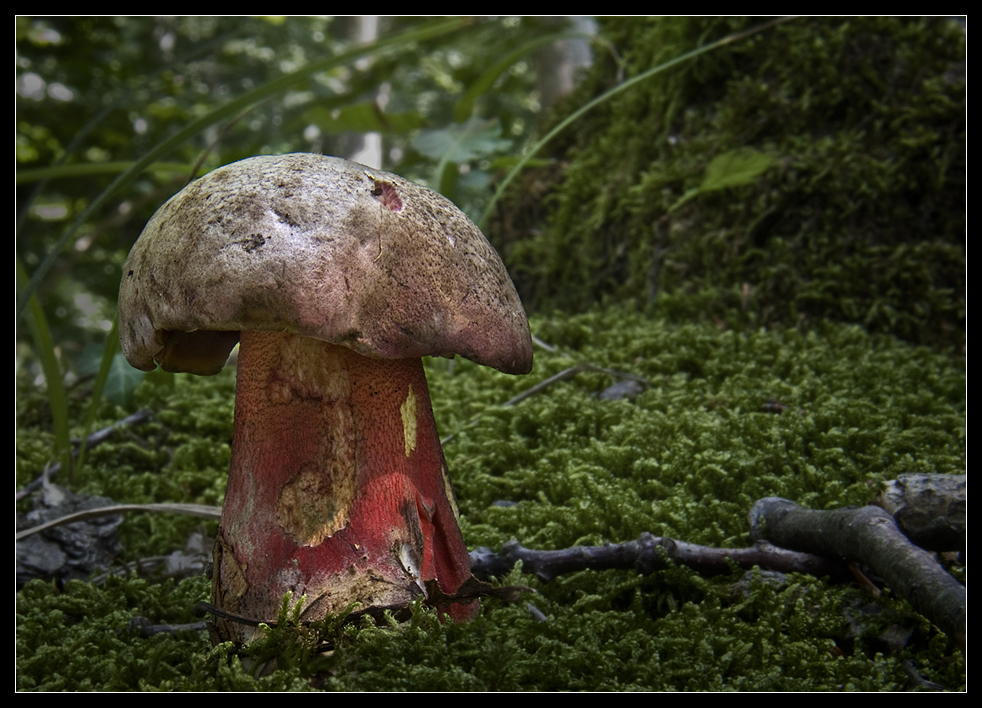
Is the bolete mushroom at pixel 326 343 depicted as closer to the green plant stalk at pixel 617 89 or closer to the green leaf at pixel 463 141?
the green plant stalk at pixel 617 89

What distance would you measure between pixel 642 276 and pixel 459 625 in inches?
75.5

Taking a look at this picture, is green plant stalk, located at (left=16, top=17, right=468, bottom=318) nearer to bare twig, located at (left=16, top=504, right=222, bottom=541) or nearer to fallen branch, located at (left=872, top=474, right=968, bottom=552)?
bare twig, located at (left=16, top=504, right=222, bottom=541)

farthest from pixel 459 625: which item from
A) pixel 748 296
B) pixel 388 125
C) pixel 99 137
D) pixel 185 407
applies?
pixel 99 137

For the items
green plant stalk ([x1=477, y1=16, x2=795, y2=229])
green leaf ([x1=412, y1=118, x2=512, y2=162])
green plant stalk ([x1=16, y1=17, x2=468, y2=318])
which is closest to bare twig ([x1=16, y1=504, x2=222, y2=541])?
green plant stalk ([x1=16, y1=17, x2=468, y2=318])

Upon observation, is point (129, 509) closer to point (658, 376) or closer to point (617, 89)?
point (658, 376)

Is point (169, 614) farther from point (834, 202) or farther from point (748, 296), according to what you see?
point (834, 202)

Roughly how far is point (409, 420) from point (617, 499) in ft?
1.90

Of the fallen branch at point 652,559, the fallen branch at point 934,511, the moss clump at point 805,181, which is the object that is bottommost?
the fallen branch at point 652,559

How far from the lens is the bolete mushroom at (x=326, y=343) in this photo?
103 cm

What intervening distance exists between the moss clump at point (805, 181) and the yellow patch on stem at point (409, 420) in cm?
161

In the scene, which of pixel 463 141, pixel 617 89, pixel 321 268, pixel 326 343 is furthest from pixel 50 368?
pixel 617 89

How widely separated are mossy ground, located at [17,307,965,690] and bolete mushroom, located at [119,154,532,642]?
0.37ft

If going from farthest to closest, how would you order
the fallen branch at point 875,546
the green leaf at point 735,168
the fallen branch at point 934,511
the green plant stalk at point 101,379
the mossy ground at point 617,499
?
→ the green leaf at point 735,168 < the green plant stalk at point 101,379 < the fallen branch at point 934,511 < the mossy ground at point 617,499 < the fallen branch at point 875,546

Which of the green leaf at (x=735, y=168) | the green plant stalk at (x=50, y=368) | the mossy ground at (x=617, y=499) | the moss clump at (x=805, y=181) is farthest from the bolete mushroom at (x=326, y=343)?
the moss clump at (x=805, y=181)
